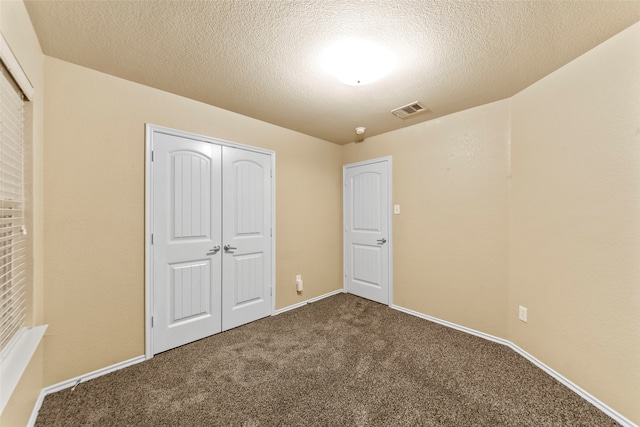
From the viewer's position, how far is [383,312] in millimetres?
3139

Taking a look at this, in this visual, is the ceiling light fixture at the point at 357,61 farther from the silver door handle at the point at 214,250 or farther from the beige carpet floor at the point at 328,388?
the beige carpet floor at the point at 328,388

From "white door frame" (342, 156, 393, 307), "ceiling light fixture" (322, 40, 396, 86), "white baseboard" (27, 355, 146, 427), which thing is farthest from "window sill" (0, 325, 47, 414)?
"white door frame" (342, 156, 393, 307)

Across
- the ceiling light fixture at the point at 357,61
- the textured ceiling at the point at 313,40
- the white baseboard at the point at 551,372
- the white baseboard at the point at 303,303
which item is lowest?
the white baseboard at the point at 551,372

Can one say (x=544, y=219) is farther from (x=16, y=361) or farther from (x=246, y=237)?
(x=16, y=361)

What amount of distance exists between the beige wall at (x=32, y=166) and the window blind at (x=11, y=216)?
52mm

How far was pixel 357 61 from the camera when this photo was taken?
1.77m

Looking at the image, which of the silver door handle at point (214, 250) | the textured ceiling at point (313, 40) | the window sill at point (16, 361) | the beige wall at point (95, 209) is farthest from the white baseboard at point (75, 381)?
the textured ceiling at point (313, 40)

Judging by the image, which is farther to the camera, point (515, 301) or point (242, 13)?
point (515, 301)

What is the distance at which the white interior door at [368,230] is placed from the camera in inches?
133

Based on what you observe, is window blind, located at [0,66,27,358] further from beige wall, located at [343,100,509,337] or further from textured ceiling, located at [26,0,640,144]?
beige wall, located at [343,100,509,337]

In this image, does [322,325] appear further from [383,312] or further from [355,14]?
[355,14]

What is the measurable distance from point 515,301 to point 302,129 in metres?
2.98

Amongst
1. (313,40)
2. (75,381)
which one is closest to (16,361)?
(75,381)

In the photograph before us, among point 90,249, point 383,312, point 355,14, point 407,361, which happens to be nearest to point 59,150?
point 90,249
